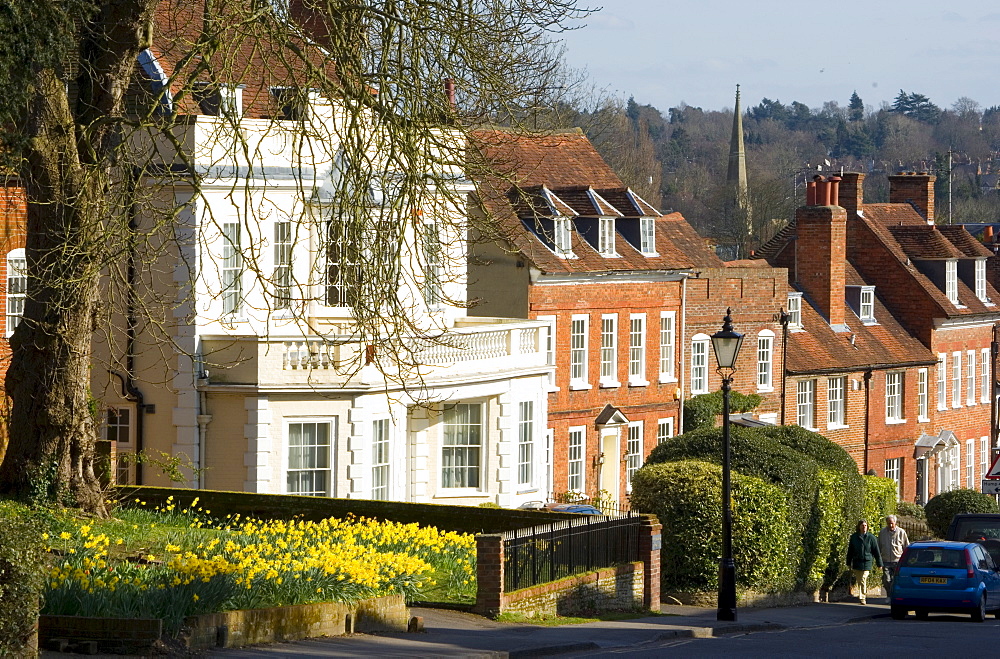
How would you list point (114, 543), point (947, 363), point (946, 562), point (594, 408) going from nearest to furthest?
point (114, 543) < point (946, 562) < point (594, 408) < point (947, 363)

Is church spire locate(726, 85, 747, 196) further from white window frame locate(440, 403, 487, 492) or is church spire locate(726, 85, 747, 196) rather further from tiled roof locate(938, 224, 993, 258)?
white window frame locate(440, 403, 487, 492)

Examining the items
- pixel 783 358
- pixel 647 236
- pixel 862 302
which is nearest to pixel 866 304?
pixel 862 302

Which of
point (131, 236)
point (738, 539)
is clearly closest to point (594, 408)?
point (738, 539)

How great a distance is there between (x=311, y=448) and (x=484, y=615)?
34.0ft

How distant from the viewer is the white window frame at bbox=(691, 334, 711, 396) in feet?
146

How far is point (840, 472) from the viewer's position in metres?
28.8

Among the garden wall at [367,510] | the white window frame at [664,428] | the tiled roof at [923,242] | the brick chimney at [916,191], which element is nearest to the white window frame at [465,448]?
the garden wall at [367,510]

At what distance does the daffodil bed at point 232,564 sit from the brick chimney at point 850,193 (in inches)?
1396

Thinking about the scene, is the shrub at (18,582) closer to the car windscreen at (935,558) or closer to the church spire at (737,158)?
the car windscreen at (935,558)

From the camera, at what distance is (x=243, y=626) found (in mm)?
15039

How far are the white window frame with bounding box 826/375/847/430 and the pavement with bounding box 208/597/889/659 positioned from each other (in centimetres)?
2495

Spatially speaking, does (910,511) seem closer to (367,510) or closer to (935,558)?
(935,558)

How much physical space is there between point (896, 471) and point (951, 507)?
45.4 ft

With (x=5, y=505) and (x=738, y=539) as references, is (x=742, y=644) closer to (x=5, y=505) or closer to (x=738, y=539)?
(x=738, y=539)
